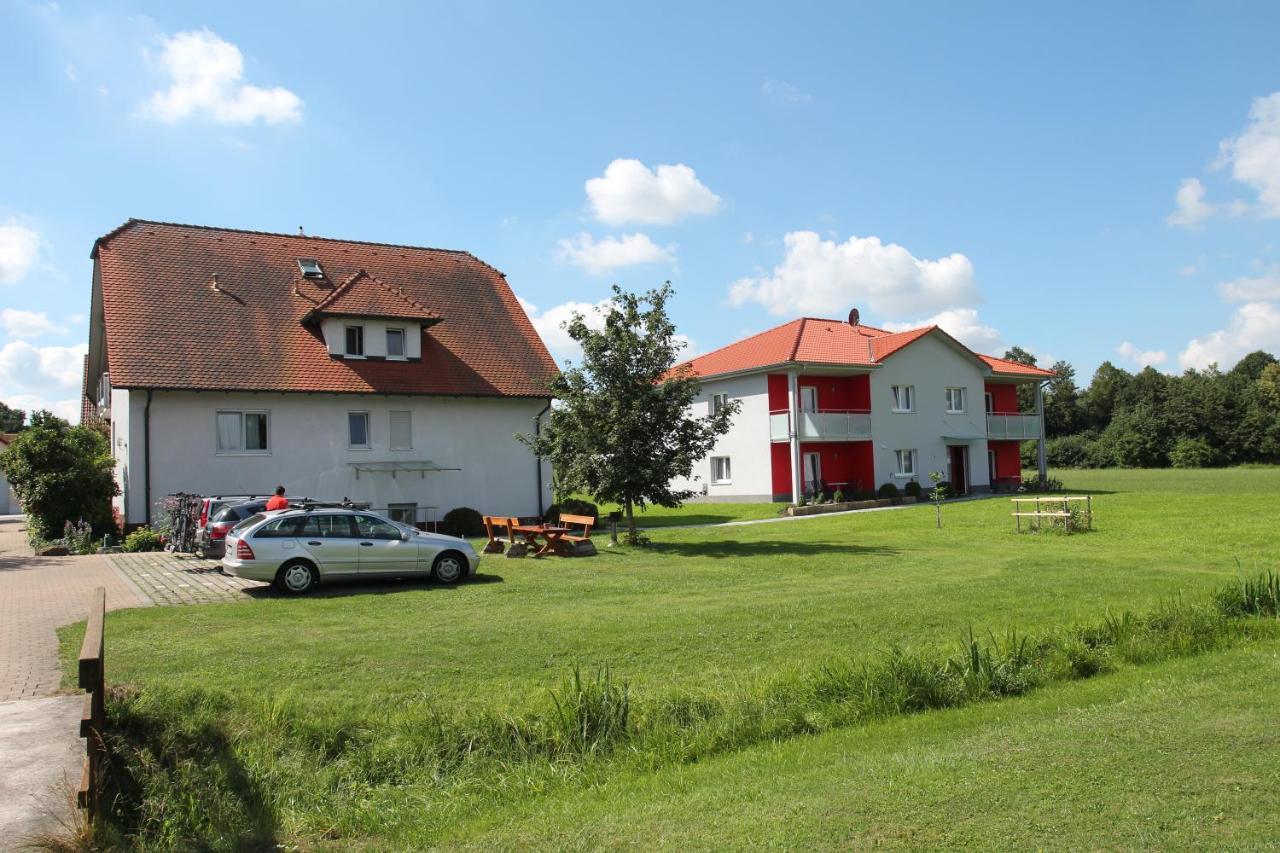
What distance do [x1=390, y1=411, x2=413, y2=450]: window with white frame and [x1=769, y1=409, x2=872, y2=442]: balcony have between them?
17089 millimetres

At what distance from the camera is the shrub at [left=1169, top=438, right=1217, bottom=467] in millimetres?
83062

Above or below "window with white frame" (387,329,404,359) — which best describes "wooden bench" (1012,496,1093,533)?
below

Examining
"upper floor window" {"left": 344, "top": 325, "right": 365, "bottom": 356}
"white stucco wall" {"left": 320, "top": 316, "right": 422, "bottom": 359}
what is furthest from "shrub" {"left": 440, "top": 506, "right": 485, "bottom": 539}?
"upper floor window" {"left": 344, "top": 325, "right": 365, "bottom": 356}

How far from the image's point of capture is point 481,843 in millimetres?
5969

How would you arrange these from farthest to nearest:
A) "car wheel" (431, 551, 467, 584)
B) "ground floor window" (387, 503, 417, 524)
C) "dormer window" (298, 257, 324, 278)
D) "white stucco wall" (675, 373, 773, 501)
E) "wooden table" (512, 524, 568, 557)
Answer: "white stucco wall" (675, 373, 773, 501) < "dormer window" (298, 257, 324, 278) < "ground floor window" (387, 503, 417, 524) < "wooden table" (512, 524, 568, 557) < "car wheel" (431, 551, 467, 584)

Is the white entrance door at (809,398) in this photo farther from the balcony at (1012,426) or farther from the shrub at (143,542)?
the shrub at (143,542)

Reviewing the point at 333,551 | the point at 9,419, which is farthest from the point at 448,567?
the point at 9,419

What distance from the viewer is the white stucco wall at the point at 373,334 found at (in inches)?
1137

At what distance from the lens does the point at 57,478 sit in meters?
25.9

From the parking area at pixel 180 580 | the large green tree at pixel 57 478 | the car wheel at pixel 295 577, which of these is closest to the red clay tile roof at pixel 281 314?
the large green tree at pixel 57 478

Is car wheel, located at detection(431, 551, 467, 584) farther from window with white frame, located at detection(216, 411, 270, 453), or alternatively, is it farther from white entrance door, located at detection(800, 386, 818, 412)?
white entrance door, located at detection(800, 386, 818, 412)

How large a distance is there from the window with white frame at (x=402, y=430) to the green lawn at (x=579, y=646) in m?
9.91

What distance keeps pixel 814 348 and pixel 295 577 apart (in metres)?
30.3

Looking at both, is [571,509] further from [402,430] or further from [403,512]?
[402,430]
